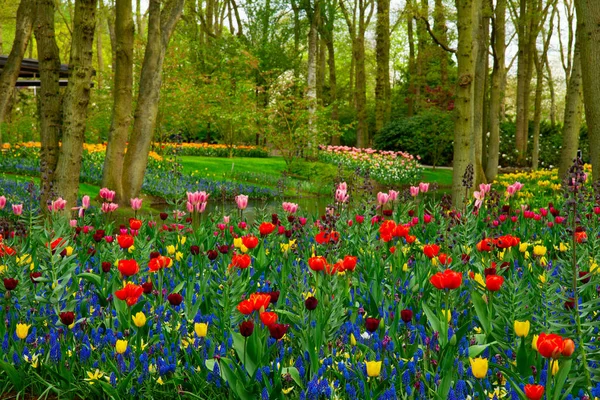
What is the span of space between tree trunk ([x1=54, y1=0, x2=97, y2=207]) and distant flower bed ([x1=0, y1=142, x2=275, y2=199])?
6.88 metres

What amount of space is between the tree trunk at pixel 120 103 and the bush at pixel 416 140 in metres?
17.2

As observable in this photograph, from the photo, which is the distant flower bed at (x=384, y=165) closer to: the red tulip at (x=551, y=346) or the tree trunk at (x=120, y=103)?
the tree trunk at (x=120, y=103)

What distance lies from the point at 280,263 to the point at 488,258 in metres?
1.60

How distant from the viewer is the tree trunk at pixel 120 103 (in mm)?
10758

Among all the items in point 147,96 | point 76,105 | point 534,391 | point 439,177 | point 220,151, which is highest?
point 147,96

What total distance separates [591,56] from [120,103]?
781 centimetres

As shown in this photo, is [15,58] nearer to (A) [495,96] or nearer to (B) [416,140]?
(A) [495,96]

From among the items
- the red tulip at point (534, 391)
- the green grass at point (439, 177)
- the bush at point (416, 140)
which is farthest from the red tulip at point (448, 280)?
the bush at point (416, 140)

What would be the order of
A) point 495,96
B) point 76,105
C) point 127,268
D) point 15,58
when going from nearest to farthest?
1. point 127,268
2. point 76,105
3. point 15,58
4. point 495,96

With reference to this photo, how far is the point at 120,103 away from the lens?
11039 millimetres

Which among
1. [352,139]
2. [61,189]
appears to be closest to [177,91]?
[61,189]

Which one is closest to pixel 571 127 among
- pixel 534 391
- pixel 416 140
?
pixel 534 391

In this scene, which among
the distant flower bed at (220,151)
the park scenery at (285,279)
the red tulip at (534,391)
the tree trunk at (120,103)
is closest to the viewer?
the red tulip at (534,391)

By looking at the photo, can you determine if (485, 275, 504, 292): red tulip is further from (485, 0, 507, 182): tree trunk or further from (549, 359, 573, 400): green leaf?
(485, 0, 507, 182): tree trunk
